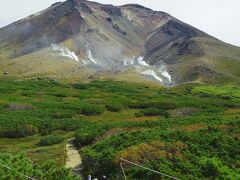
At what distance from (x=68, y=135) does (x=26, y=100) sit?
49.6 meters

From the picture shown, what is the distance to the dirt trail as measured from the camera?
47.0m

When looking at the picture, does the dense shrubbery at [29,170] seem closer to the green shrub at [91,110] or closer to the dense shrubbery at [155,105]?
the green shrub at [91,110]

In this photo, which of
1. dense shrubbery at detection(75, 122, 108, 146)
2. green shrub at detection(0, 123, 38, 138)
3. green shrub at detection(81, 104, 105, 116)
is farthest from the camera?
green shrub at detection(81, 104, 105, 116)

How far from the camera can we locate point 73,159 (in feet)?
170

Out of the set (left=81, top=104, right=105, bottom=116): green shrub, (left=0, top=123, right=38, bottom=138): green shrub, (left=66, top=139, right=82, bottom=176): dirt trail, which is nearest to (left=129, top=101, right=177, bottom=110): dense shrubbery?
(left=81, top=104, right=105, bottom=116): green shrub

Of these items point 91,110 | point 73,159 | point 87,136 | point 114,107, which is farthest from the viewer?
point 114,107

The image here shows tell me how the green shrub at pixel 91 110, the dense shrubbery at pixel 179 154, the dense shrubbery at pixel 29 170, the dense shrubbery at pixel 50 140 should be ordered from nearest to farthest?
the dense shrubbery at pixel 29 170 < the dense shrubbery at pixel 179 154 < the dense shrubbery at pixel 50 140 < the green shrub at pixel 91 110

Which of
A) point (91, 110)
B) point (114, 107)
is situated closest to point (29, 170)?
point (91, 110)

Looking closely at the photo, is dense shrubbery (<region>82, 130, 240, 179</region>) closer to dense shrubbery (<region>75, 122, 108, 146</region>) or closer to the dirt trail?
the dirt trail

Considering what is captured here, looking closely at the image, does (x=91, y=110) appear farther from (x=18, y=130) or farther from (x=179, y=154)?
(x=179, y=154)

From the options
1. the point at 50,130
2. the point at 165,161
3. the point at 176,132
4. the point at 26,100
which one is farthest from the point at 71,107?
the point at 165,161

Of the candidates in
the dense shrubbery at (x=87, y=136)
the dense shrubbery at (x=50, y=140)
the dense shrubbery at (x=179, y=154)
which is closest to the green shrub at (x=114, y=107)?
the dense shrubbery at (x=50, y=140)

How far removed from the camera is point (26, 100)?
384ft

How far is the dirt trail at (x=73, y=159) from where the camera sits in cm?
4703
